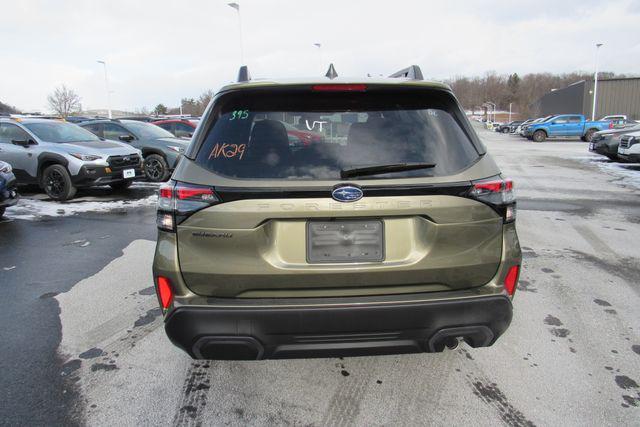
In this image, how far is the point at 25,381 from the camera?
2.84 metres

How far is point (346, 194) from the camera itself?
7.23ft

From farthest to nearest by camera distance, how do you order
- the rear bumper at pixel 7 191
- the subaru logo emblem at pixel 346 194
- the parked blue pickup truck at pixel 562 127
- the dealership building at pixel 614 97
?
the dealership building at pixel 614 97
the parked blue pickup truck at pixel 562 127
the rear bumper at pixel 7 191
the subaru logo emblem at pixel 346 194

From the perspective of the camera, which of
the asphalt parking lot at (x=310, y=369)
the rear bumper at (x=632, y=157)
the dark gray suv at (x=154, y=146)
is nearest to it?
the asphalt parking lot at (x=310, y=369)

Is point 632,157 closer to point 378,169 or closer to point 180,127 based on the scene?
point 180,127

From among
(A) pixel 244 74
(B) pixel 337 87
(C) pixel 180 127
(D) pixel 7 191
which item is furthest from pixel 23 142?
(B) pixel 337 87

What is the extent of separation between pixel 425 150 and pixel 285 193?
0.75 metres

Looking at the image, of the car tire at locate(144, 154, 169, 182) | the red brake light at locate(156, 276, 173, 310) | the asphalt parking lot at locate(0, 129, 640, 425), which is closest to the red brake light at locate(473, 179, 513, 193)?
the asphalt parking lot at locate(0, 129, 640, 425)

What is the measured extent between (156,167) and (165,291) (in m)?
10.0

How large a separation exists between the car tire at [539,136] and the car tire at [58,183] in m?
30.1

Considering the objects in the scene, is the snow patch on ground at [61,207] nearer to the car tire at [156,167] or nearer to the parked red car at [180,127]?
the car tire at [156,167]

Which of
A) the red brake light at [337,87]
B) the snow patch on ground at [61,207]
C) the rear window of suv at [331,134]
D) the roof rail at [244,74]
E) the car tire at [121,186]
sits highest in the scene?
the roof rail at [244,74]

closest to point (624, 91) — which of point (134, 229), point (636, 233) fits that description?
point (636, 233)

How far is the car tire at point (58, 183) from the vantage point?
9.20 metres

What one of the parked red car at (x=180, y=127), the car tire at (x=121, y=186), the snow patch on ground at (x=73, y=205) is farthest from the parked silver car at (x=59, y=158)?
the parked red car at (x=180, y=127)
